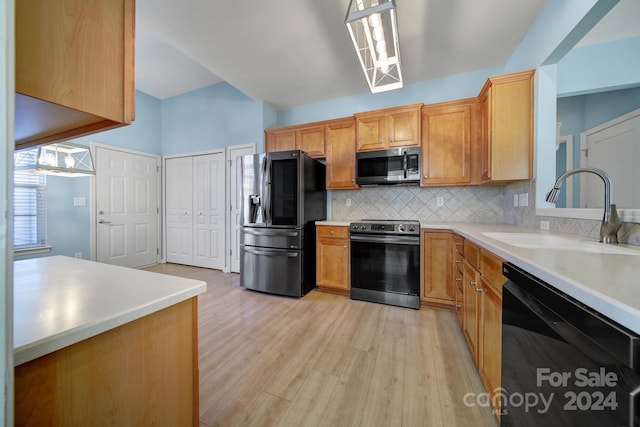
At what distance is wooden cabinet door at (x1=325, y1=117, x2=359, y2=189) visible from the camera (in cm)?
316

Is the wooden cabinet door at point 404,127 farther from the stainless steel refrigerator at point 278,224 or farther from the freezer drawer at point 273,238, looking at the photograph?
the freezer drawer at point 273,238

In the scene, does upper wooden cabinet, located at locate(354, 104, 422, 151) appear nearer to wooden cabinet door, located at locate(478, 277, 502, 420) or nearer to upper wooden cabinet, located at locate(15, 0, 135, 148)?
wooden cabinet door, located at locate(478, 277, 502, 420)

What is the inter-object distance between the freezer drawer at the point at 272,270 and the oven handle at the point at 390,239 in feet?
2.42

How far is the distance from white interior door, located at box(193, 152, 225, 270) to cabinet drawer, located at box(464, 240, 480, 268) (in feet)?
11.8

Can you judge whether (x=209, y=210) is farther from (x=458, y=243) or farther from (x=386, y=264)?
(x=458, y=243)

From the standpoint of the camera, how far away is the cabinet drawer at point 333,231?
114 inches

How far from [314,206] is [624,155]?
313 centimetres

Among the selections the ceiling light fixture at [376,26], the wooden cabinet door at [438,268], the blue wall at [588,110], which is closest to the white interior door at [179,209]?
the ceiling light fixture at [376,26]

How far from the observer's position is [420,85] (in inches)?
124

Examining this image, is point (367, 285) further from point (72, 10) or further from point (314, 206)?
point (72, 10)

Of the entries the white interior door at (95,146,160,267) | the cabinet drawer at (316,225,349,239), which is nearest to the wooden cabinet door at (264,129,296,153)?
the cabinet drawer at (316,225,349,239)

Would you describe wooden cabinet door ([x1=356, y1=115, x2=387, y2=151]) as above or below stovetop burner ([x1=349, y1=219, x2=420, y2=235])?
above

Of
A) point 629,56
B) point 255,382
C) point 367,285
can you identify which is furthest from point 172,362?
point 629,56

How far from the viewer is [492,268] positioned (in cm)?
128
